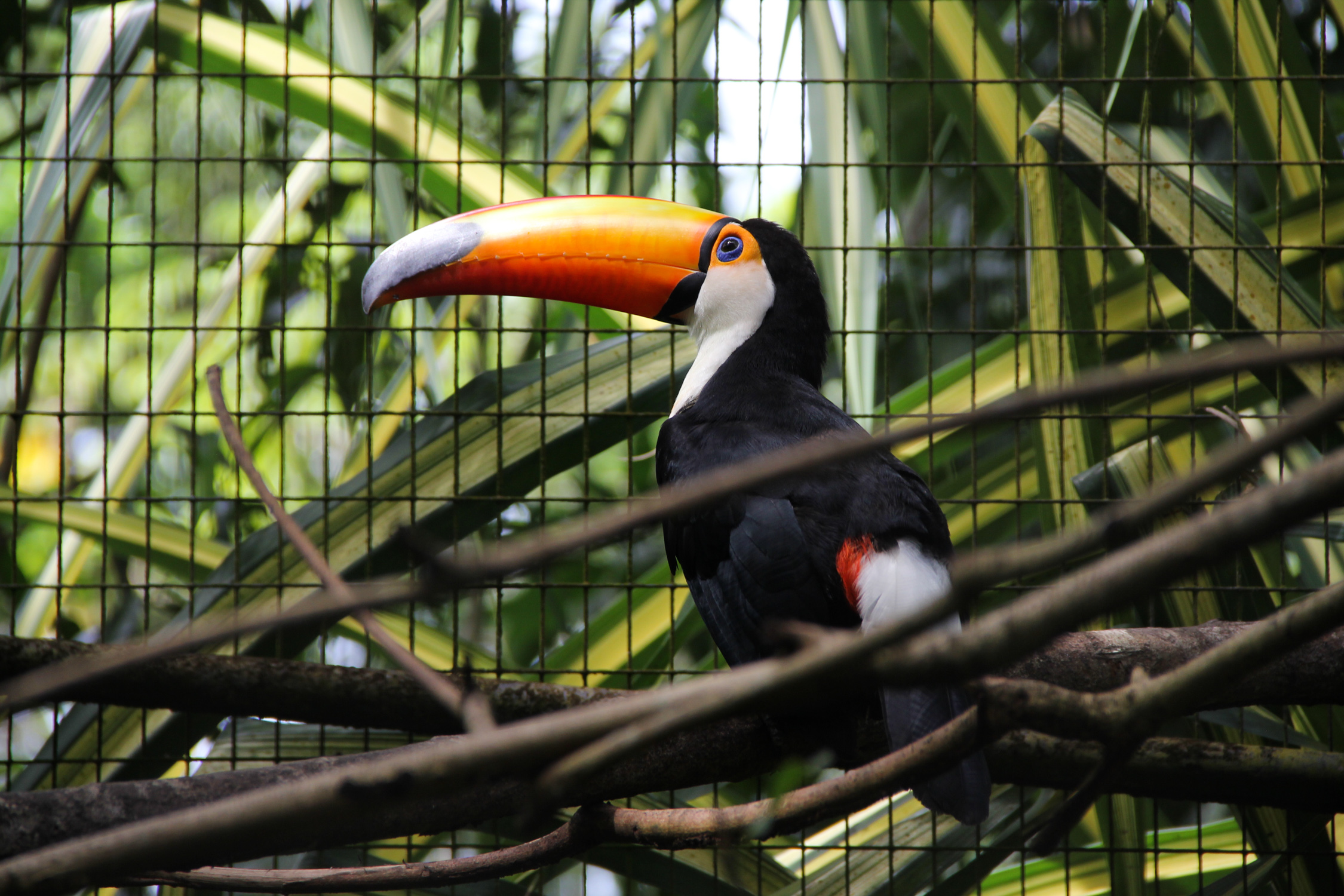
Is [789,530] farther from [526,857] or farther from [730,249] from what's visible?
[730,249]

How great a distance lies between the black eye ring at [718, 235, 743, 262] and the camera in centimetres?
175

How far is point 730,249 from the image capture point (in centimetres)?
176

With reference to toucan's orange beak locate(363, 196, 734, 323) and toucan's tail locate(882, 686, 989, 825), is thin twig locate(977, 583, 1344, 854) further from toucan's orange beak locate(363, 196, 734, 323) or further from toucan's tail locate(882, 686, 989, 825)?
toucan's orange beak locate(363, 196, 734, 323)

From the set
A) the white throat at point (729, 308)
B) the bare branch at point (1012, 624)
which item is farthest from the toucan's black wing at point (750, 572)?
the bare branch at point (1012, 624)

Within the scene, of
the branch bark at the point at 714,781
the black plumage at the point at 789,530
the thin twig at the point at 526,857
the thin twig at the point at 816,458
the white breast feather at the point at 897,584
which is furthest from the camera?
the white breast feather at the point at 897,584

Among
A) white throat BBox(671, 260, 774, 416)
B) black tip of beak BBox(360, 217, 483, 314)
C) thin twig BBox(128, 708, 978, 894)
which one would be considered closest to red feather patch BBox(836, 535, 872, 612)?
thin twig BBox(128, 708, 978, 894)

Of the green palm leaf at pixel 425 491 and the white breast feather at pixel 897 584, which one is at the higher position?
the green palm leaf at pixel 425 491

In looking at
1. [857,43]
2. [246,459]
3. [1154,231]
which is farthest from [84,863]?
[857,43]

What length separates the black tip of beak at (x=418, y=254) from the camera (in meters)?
1.68

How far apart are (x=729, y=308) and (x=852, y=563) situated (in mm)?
595

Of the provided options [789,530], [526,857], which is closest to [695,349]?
[789,530]

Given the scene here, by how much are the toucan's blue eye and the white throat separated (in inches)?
0.6

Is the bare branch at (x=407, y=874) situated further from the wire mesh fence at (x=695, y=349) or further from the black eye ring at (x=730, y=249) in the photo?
the black eye ring at (x=730, y=249)

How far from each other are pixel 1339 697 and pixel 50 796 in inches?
56.3
